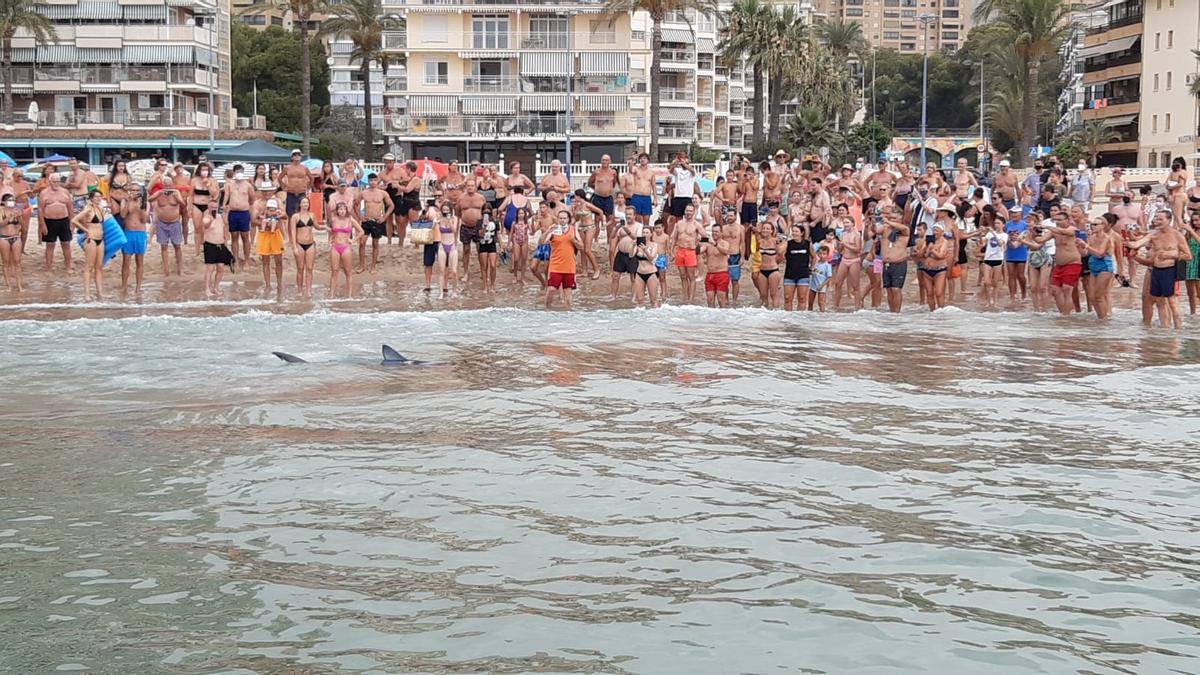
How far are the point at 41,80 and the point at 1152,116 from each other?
179 feet

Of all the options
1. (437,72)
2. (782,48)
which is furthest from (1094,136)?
(437,72)

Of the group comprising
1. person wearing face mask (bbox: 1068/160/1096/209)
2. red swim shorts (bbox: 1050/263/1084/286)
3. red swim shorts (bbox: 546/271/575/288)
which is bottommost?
red swim shorts (bbox: 546/271/575/288)

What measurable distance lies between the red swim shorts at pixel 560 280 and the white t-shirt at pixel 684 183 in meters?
3.36

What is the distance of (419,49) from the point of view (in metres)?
53.0

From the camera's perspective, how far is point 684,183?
20531 millimetres

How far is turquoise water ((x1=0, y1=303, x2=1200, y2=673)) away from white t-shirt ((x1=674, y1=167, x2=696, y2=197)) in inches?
280

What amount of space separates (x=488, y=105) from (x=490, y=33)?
2.96 metres

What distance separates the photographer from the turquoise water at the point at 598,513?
231 inches

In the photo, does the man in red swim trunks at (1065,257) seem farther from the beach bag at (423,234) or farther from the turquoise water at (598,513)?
the beach bag at (423,234)

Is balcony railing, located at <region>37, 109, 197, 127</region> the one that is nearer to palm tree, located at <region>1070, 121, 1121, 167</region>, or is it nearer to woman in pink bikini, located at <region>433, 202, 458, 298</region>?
palm tree, located at <region>1070, 121, 1121, 167</region>

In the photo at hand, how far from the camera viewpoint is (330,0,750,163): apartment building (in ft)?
173

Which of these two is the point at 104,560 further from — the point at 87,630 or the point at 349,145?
the point at 349,145

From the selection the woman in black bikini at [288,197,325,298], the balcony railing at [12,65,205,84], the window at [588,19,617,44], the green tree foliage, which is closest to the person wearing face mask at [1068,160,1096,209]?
the woman in black bikini at [288,197,325,298]

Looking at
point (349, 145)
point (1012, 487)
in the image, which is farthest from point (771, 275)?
point (349, 145)
